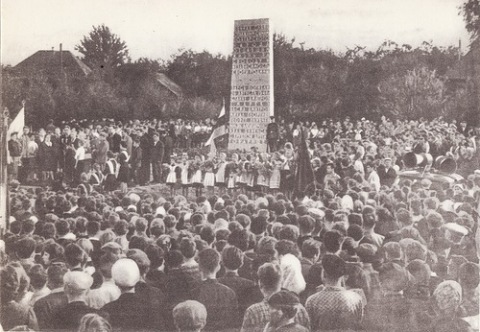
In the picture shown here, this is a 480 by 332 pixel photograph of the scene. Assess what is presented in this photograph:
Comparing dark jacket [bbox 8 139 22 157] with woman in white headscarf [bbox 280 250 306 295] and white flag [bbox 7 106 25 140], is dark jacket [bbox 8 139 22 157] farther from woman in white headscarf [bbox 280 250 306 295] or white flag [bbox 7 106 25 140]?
woman in white headscarf [bbox 280 250 306 295]

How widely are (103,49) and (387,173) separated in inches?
135

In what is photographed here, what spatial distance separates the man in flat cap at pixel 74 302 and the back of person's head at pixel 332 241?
254 centimetres

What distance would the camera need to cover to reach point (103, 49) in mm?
7688

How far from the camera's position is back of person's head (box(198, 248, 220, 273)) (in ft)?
23.7

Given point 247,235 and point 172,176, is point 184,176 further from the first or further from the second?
point 247,235

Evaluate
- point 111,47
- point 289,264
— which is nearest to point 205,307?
point 289,264

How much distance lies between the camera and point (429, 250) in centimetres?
705

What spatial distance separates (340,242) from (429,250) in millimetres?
909

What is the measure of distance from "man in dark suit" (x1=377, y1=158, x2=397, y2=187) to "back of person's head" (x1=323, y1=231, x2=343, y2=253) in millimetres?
736

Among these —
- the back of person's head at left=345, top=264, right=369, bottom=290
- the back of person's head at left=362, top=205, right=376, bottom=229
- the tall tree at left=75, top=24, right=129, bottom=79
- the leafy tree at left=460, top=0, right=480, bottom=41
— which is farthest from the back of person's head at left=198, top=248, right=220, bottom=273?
the leafy tree at left=460, top=0, right=480, bottom=41

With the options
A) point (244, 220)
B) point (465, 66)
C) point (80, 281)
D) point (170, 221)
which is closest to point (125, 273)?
point (80, 281)

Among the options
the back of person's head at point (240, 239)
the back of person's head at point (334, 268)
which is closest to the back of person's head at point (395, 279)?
the back of person's head at point (334, 268)

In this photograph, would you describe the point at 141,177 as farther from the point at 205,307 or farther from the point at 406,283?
the point at 406,283

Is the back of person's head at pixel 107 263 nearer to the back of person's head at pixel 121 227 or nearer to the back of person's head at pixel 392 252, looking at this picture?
the back of person's head at pixel 121 227
